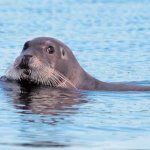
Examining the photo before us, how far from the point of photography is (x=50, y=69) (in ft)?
48.0

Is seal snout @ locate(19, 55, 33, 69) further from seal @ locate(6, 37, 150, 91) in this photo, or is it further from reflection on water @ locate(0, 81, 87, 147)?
reflection on water @ locate(0, 81, 87, 147)

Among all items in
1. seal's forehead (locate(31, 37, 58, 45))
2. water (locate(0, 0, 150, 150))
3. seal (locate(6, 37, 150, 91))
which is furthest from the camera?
seal's forehead (locate(31, 37, 58, 45))

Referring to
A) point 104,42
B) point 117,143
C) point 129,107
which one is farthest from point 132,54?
point 117,143

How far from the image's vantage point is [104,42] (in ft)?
79.2

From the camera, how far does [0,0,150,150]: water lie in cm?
1061

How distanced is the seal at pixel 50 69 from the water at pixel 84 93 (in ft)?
0.76

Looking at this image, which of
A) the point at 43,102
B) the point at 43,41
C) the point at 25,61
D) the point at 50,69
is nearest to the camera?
the point at 43,102

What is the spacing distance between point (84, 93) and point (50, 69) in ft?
2.33

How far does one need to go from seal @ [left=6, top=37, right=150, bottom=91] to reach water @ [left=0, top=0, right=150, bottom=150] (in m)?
0.23

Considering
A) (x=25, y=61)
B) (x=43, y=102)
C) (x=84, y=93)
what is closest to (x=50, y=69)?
(x=25, y=61)

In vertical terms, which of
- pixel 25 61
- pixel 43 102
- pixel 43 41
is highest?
pixel 43 41

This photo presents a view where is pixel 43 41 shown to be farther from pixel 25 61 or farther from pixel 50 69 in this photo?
pixel 25 61

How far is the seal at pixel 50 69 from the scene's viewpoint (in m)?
14.4

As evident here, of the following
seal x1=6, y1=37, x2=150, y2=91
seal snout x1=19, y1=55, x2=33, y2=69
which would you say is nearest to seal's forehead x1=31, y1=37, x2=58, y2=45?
seal x1=6, y1=37, x2=150, y2=91
